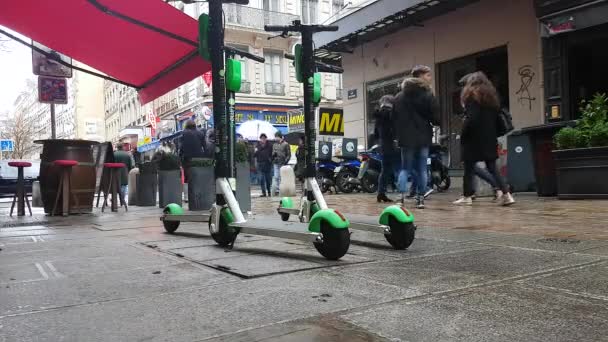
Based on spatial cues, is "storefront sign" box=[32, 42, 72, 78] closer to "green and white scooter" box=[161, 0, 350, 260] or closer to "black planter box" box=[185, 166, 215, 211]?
"black planter box" box=[185, 166, 215, 211]

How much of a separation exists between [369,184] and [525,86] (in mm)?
4252

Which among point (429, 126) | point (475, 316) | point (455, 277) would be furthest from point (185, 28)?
point (475, 316)

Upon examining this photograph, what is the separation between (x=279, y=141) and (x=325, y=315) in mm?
12266

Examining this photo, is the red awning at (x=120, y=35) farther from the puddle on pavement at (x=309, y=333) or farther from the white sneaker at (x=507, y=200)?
the white sneaker at (x=507, y=200)

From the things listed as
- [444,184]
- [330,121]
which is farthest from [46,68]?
[444,184]

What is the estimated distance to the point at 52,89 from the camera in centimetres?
1016

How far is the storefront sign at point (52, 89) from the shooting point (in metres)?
10.0

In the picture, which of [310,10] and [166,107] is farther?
[166,107]

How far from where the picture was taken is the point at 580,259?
3.20m

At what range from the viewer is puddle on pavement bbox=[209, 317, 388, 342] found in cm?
191

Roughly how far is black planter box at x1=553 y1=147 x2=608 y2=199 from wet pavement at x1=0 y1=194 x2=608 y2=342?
2.95m

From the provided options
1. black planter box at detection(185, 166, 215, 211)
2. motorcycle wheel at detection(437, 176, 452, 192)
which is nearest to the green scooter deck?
black planter box at detection(185, 166, 215, 211)

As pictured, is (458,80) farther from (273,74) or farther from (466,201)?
(273,74)

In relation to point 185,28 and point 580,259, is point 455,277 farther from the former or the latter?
point 185,28
